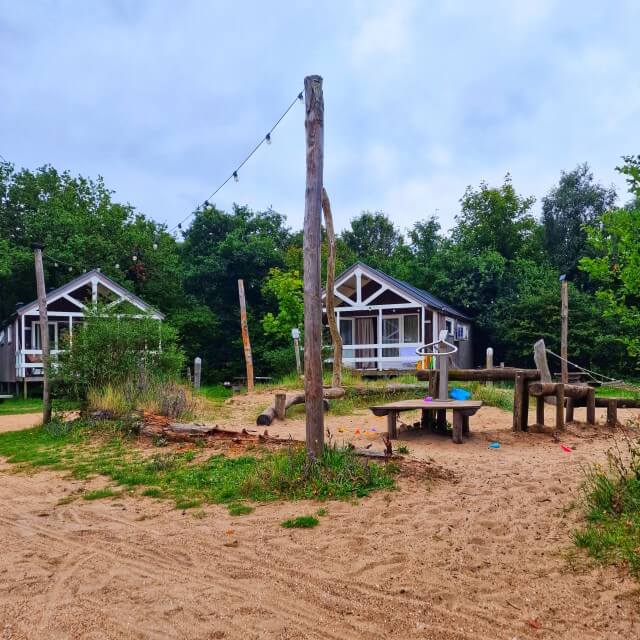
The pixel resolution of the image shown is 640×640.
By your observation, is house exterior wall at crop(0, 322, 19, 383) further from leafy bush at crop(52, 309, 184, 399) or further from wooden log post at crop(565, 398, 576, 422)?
wooden log post at crop(565, 398, 576, 422)

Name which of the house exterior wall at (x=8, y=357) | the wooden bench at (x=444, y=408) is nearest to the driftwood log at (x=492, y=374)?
the wooden bench at (x=444, y=408)

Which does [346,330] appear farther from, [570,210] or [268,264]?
[570,210]

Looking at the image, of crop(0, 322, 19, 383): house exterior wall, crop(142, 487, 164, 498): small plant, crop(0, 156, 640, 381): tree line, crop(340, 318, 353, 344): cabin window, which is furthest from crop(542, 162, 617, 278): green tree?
crop(142, 487, 164, 498): small plant

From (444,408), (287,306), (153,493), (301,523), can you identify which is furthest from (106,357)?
(287,306)

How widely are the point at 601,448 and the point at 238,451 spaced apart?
5247 millimetres

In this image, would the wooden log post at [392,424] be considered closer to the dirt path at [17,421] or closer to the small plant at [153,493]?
the small plant at [153,493]

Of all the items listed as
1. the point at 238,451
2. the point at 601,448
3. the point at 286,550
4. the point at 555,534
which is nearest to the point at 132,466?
the point at 238,451

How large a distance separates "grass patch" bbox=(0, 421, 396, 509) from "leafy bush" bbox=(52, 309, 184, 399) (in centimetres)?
296

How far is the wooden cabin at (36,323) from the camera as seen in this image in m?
21.9

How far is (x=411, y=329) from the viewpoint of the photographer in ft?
79.6

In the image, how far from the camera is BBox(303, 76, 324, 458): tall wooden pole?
622 centimetres

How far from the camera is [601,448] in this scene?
841cm

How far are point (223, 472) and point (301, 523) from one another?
7.23 ft

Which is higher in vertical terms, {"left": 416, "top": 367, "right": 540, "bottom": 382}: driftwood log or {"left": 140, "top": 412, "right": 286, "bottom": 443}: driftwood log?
{"left": 416, "top": 367, "right": 540, "bottom": 382}: driftwood log
